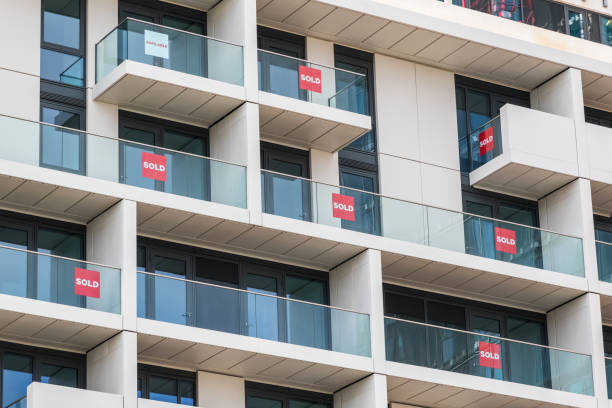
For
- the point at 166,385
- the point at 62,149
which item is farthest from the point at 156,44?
the point at 166,385

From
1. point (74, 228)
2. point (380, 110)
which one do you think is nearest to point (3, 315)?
point (74, 228)

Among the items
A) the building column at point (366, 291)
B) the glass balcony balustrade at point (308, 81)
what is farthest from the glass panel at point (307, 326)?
the glass balcony balustrade at point (308, 81)

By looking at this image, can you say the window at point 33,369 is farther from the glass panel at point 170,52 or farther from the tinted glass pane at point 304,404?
the glass panel at point 170,52

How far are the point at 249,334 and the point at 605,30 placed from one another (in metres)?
14.2

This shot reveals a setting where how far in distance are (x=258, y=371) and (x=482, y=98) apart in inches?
390

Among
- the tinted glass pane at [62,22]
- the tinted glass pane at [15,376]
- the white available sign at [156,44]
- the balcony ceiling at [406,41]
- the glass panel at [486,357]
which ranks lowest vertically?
the tinted glass pane at [15,376]

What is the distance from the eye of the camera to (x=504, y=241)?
39.3m

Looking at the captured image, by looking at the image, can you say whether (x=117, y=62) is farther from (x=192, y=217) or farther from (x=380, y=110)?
(x=380, y=110)

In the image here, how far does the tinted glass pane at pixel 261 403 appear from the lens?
119ft

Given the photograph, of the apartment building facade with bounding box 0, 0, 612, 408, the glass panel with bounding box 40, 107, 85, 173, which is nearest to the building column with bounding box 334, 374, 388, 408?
the apartment building facade with bounding box 0, 0, 612, 408

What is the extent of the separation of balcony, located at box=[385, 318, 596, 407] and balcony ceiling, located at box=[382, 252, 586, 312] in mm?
1190

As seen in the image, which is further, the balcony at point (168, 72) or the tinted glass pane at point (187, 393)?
the balcony at point (168, 72)

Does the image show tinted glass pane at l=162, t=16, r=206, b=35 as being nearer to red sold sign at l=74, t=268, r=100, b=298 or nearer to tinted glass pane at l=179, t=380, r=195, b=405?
red sold sign at l=74, t=268, r=100, b=298

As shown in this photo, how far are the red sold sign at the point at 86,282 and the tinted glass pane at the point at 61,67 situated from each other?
4616 mm
